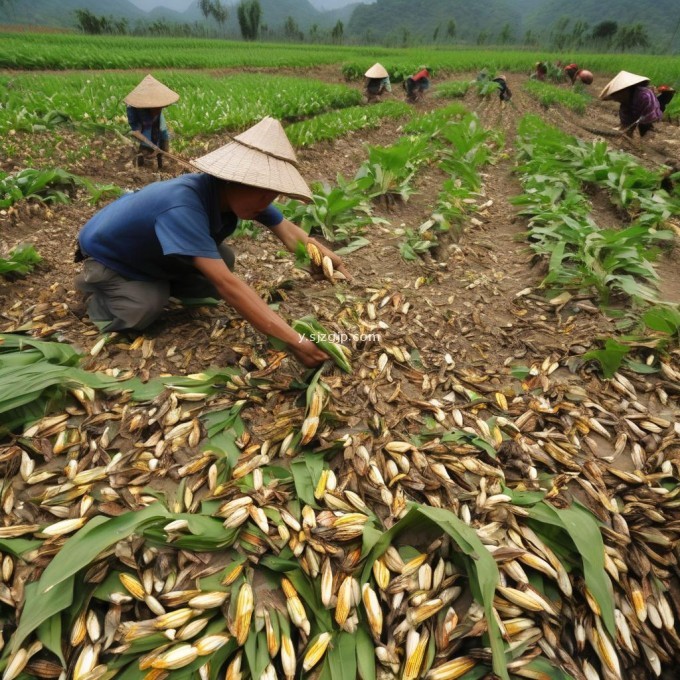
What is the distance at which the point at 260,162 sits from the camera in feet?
6.59

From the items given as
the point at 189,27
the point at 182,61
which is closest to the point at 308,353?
the point at 182,61

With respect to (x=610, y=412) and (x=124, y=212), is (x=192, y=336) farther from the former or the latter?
(x=610, y=412)

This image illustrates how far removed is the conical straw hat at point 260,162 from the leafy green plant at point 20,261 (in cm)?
187

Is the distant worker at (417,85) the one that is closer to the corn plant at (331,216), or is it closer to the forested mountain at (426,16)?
the corn plant at (331,216)

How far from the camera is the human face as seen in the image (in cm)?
207

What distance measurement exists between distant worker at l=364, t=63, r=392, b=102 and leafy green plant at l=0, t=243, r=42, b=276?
1189cm

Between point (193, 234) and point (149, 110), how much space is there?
4573 millimetres

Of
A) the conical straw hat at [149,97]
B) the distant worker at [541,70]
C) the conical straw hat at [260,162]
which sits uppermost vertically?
the conical straw hat at [260,162]

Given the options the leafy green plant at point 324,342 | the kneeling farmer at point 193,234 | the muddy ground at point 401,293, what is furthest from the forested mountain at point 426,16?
the leafy green plant at point 324,342

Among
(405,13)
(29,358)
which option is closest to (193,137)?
(29,358)

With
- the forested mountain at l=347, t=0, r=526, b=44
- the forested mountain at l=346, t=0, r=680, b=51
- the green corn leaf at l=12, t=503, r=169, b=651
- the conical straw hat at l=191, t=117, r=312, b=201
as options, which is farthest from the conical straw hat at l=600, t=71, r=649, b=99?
the forested mountain at l=347, t=0, r=526, b=44

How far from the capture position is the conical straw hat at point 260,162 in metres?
1.95

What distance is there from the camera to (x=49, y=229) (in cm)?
410

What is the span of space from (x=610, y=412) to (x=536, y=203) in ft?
10.1
